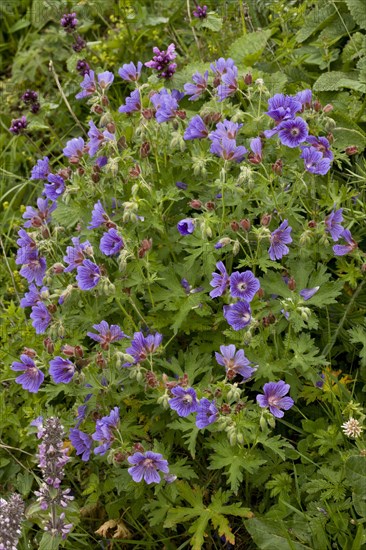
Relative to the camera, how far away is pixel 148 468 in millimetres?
2553

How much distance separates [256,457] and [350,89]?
1956 mm

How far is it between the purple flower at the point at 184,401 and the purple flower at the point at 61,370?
1.15 feet

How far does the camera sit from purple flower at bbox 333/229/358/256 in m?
2.81

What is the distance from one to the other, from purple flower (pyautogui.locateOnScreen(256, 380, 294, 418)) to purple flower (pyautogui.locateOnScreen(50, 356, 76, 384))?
599mm

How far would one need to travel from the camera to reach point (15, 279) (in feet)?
12.7

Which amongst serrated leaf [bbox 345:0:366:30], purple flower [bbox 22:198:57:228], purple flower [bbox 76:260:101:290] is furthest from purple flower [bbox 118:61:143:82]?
serrated leaf [bbox 345:0:366:30]

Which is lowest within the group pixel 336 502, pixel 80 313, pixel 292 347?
pixel 336 502

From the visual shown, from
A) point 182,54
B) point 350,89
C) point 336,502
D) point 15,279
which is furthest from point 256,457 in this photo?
point 182,54

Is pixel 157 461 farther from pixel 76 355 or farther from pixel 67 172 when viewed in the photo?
pixel 67 172

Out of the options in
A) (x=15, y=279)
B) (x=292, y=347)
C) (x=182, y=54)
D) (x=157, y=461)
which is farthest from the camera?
(x=182, y=54)

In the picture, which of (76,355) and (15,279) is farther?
(15,279)

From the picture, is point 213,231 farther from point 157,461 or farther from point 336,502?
point 336,502

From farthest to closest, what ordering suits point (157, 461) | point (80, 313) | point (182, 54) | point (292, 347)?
point (182, 54), point (80, 313), point (292, 347), point (157, 461)

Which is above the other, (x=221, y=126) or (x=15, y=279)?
(x=221, y=126)
